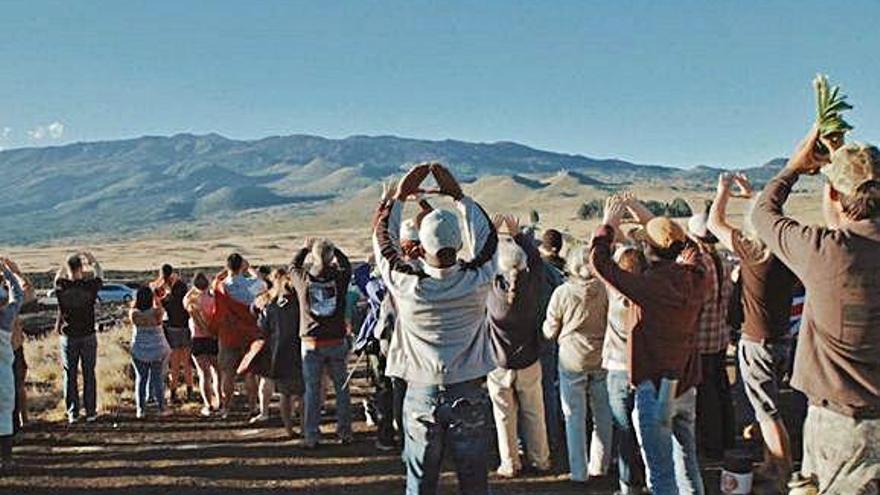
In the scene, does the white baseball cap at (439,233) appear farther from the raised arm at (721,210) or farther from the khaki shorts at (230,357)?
the khaki shorts at (230,357)

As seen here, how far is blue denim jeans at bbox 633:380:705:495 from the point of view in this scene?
536 centimetres

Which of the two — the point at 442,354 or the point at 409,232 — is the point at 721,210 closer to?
the point at 442,354

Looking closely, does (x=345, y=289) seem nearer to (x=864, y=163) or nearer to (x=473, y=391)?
(x=473, y=391)

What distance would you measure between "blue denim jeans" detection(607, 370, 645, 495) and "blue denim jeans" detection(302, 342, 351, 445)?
302 centimetres

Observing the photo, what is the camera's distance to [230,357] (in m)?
10.1

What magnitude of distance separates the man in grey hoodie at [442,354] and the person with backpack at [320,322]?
343 centimetres

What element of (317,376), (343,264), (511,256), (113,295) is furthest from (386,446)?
(113,295)

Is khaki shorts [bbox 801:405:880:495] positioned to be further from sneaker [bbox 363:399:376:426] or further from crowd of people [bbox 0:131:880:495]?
sneaker [bbox 363:399:376:426]

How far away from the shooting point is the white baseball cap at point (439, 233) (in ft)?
15.6

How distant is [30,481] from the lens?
7625mm

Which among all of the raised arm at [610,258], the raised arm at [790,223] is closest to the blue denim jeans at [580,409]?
the raised arm at [610,258]

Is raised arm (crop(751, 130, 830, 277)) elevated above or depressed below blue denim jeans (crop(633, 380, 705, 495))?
above

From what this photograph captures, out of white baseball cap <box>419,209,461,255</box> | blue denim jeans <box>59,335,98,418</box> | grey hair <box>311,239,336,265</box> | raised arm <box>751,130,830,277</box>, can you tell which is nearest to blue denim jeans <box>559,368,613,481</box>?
grey hair <box>311,239,336,265</box>

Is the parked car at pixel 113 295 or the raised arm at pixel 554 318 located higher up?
the raised arm at pixel 554 318
